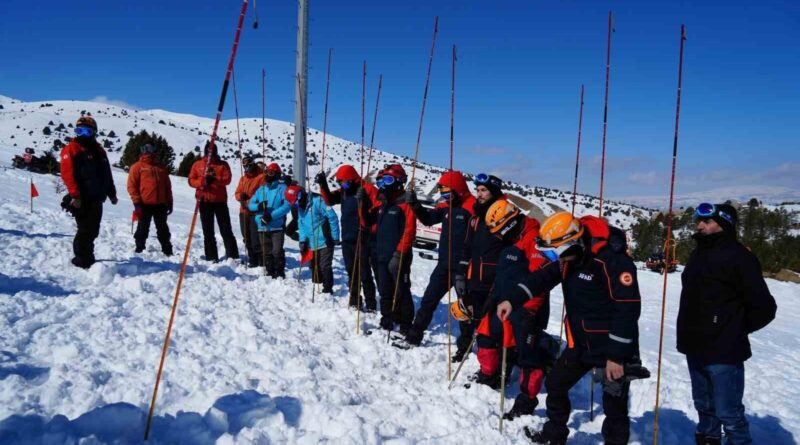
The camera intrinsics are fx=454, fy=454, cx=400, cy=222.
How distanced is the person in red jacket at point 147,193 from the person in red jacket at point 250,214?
1.34m

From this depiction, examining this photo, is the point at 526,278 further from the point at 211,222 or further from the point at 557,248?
the point at 211,222

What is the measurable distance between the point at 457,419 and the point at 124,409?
256 centimetres

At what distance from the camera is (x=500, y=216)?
4531 mm

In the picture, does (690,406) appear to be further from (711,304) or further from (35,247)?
(35,247)

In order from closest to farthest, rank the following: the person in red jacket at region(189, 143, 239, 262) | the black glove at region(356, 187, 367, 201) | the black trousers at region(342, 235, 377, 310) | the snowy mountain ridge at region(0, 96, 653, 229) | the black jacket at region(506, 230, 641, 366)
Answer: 1. the black jacket at region(506, 230, 641, 366)
2. the black glove at region(356, 187, 367, 201)
3. the black trousers at region(342, 235, 377, 310)
4. the person in red jacket at region(189, 143, 239, 262)
5. the snowy mountain ridge at region(0, 96, 653, 229)

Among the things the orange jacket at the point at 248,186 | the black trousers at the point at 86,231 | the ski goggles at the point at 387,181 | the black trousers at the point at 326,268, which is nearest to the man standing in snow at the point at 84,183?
the black trousers at the point at 86,231

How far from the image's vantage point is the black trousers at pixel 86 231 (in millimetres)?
5996

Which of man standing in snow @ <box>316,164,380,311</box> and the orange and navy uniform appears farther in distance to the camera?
man standing in snow @ <box>316,164,380,311</box>

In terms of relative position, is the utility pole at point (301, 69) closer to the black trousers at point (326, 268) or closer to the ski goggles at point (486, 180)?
the black trousers at point (326, 268)

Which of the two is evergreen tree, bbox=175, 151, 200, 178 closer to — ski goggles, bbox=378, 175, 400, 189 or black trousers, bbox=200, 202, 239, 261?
black trousers, bbox=200, 202, 239, 261

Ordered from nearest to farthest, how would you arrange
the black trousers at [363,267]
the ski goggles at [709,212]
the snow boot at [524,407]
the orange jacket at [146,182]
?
the ski goggles at [709,212]
the snow boot at [524,407]
the black trousers at [363,267]
the orange jacket at [146,182]

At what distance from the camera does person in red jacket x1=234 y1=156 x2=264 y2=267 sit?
8664 mm

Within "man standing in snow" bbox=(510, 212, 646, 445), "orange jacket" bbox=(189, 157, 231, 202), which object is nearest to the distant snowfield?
"man standing in snow" bbox=(510, 212, 646, 445)

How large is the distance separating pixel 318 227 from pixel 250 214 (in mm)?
1804
